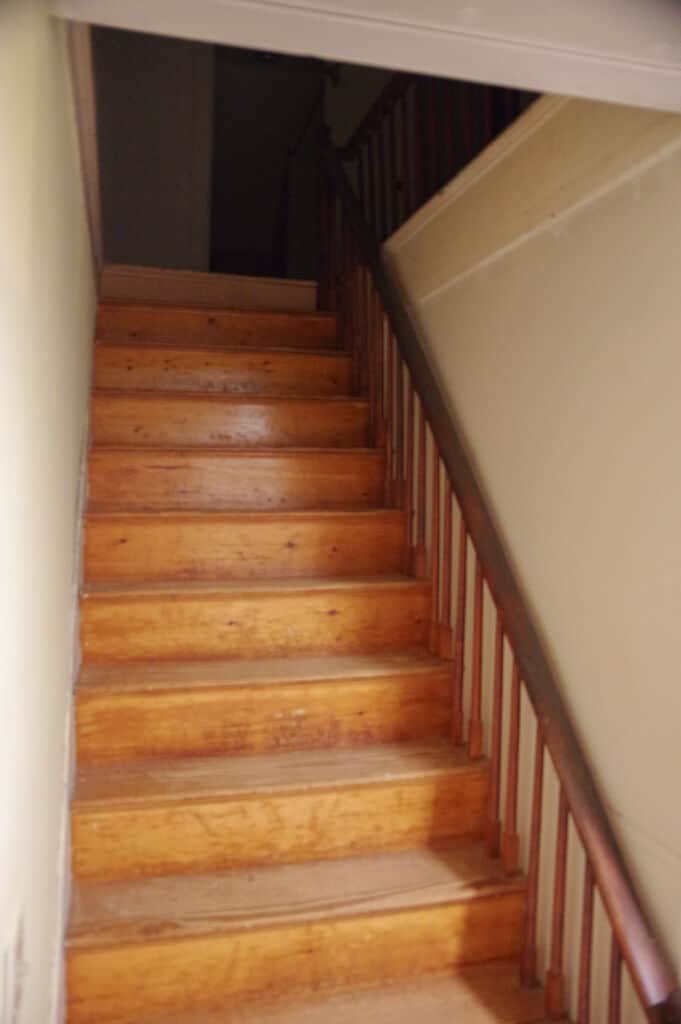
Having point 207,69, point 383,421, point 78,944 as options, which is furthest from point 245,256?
point 78,944

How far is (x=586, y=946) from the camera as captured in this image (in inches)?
59.8

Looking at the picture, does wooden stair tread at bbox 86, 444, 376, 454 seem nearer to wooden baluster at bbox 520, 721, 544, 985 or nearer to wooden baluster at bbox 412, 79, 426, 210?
wooden baluster at bbox 412, 79, 426, 210

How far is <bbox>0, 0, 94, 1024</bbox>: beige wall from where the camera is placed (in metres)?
0.90

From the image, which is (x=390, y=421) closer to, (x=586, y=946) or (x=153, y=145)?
(x=586, y=946)

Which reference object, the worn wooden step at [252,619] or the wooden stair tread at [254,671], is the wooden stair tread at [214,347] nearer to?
the worn wooden step at [252,619]

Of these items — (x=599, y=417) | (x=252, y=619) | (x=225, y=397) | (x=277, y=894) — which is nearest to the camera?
(x=599, y=417)

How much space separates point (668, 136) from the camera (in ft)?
4.48

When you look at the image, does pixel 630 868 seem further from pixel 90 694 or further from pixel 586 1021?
pixel 90 694

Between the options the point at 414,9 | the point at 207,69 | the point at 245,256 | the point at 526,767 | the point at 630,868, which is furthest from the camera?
the point at 245,256

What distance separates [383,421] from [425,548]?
1.92 feet

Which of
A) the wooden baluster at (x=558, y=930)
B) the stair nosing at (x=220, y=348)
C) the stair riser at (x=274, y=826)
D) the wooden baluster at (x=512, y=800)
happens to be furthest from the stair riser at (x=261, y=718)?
the stair nosing at (x=220, y=348)

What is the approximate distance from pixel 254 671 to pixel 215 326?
66.0 inches

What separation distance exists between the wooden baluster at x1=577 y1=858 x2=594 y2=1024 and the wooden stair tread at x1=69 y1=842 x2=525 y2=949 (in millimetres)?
258

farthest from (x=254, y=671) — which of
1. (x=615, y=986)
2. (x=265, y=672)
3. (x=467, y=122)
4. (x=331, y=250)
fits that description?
(x=331, y=250)
